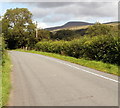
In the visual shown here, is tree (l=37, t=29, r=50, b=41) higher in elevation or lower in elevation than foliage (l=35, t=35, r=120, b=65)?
higher

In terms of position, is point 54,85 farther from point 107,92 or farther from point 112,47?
point 112,47

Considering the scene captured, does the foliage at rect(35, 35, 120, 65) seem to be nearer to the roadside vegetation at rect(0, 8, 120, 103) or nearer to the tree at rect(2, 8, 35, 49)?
the roadside vegetation at rect(0, 8, 120, 103)

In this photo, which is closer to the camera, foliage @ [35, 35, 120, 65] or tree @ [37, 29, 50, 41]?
foliage @ [35, 35, 120, 65]

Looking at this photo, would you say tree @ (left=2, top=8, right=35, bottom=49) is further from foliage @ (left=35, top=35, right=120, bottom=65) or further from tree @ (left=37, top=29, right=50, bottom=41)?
foliage @ (left=35, top=35, right=120, bottom=65)

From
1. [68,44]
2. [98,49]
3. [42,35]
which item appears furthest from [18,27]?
[98,49]

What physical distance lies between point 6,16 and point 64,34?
1426 inches

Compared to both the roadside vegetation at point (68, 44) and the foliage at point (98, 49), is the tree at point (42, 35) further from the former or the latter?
the foliage at point (98, 49)

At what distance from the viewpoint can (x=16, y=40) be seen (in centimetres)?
6619

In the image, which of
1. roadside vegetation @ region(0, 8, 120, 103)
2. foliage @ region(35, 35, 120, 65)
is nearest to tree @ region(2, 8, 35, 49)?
roadside vegetation @ region(0, 8, 120, 103)

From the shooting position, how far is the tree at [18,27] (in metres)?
65.1

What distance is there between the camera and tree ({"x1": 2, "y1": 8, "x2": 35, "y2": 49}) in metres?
65.1

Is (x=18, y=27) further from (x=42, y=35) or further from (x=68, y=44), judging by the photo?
(x=68, y=44)

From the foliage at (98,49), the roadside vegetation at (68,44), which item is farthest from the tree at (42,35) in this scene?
the foliage at (98,49)

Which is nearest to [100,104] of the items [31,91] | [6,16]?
[31,91]
